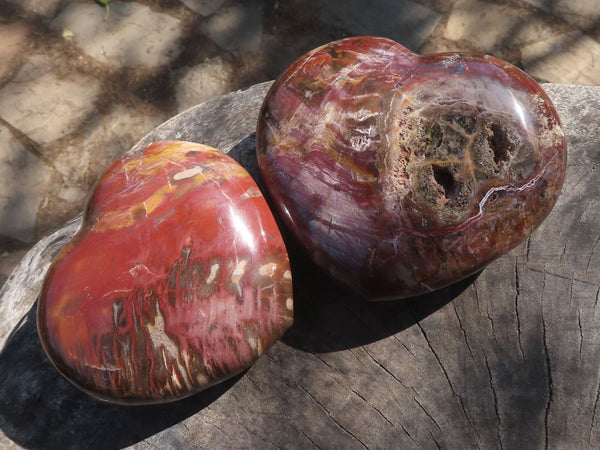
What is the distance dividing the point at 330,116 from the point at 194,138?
0.55 meters

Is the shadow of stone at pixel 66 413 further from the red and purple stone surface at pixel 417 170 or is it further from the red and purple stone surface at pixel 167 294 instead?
the red and purple stone surface at pixel 417 170

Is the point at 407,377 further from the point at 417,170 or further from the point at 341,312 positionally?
the point at 417,170

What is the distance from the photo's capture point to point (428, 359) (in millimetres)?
1223

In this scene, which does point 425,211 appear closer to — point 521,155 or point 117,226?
point 521,155

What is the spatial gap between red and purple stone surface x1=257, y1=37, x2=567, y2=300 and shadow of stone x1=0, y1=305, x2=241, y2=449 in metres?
0.39

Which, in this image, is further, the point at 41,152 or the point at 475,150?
the point at 41,152

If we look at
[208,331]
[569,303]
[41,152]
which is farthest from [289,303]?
[41,152]

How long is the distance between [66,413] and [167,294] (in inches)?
15.8

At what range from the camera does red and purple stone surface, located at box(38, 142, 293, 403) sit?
3.53 ft

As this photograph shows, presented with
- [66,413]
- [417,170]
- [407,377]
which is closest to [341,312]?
[407,377]

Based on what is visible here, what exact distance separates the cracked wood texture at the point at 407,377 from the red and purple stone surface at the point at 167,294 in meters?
0.14

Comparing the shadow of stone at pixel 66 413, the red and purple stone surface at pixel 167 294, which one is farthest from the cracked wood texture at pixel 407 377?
the red and purple stone surface at pixel 167 294

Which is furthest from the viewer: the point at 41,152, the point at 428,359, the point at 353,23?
the point at 353,23

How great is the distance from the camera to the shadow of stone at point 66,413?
1222 mm
